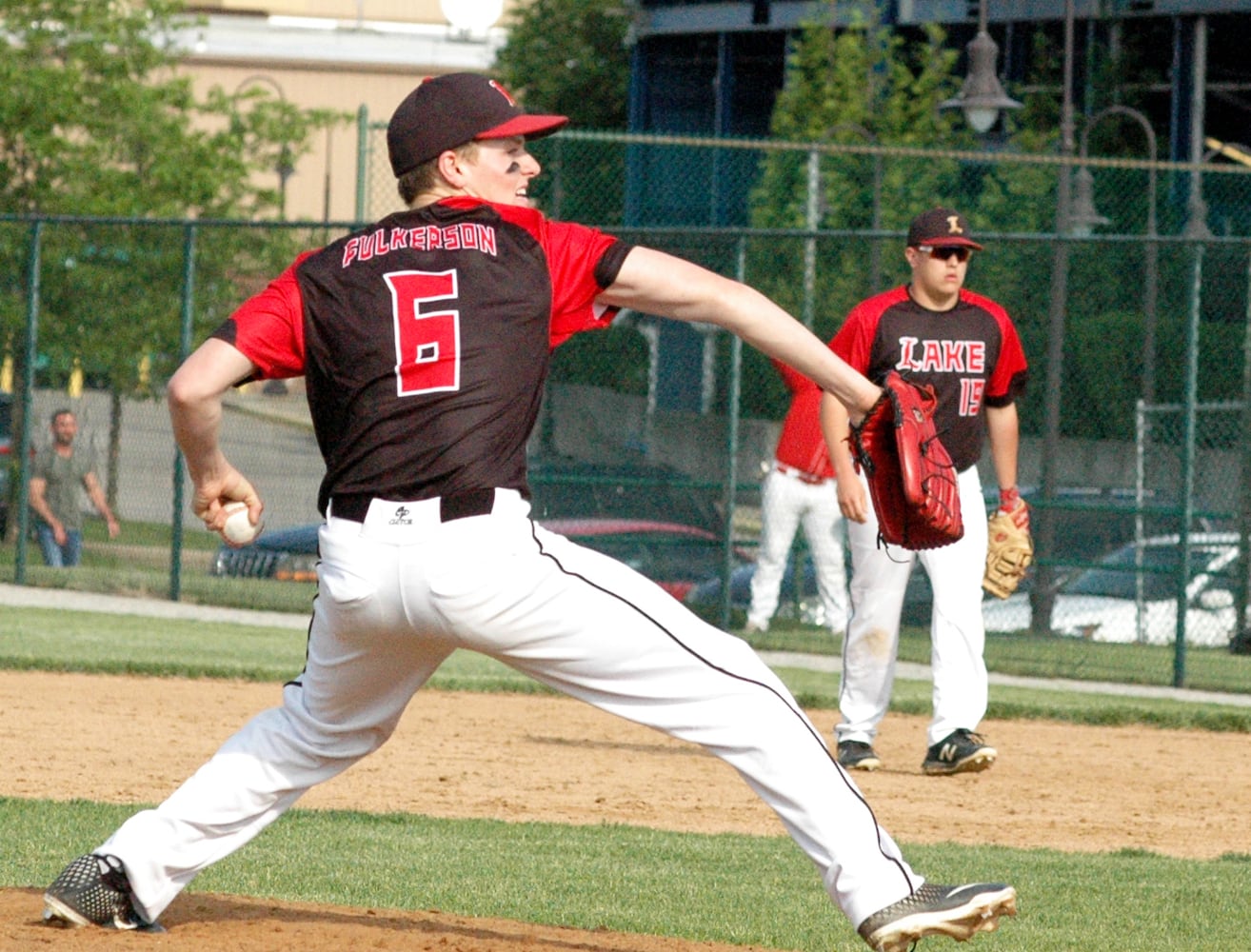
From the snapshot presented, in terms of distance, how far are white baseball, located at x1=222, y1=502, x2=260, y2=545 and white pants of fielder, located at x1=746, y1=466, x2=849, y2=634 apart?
8.70m

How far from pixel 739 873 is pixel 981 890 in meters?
1.85

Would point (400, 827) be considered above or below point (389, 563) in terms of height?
below

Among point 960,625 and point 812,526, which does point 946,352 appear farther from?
point 812,526

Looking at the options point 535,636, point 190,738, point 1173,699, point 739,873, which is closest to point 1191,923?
point 739,873

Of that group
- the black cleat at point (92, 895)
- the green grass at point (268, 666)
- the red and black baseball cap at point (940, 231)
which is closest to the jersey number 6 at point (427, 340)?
the black cleat at point (92, 895)

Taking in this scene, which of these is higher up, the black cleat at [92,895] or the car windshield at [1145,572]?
the car windshield at [1145,572]

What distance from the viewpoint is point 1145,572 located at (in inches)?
488

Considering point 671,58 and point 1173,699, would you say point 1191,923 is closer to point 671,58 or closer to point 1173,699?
point 1173,699

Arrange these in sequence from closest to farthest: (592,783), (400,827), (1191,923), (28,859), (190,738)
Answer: (1191,923), (28,859), (400,827), (592,783), (190,738)

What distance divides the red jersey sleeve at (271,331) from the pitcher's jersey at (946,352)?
3.88m

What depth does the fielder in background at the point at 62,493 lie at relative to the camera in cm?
1481

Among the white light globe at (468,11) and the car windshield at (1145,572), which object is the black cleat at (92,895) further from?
the white light globe at (468,11)

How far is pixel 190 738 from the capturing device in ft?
27.8

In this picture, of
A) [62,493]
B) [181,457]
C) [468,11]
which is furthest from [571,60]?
[181,457]
